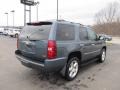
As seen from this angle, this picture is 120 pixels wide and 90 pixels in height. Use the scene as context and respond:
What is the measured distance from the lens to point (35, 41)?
4906 millimetres

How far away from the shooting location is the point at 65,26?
5.26m

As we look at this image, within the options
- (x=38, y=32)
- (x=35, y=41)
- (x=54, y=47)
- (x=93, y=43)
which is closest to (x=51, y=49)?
(x=54, y=47)

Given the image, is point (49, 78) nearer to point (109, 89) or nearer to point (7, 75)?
point (7, 75)

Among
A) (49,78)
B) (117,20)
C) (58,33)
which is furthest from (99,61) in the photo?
(117,20)

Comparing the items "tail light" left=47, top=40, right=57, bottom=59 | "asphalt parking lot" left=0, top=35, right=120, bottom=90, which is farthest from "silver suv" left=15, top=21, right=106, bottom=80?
"asphalt parking lot" left=0, top=35, right=120, bottom=90

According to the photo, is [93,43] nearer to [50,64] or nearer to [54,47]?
[54,47]

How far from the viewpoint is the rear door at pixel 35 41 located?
4758mm

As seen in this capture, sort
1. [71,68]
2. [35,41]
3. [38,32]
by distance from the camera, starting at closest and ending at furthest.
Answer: [35,41]
[38,32]
[71,68]

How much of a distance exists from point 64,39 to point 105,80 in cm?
198

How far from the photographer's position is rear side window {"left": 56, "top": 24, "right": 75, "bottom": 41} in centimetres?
491

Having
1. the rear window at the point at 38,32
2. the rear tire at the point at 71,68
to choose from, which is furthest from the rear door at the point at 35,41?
the rear tire at the point at 71,68

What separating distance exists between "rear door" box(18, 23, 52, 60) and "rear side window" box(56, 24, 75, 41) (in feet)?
1.03

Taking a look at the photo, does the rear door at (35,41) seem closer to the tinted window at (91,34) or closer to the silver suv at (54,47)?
the silver suv at (54,47)

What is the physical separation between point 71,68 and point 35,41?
1534 mm
